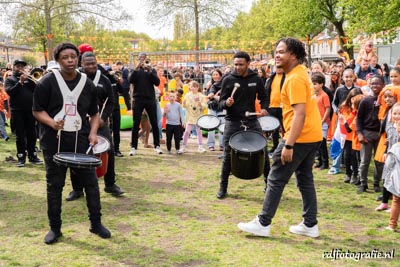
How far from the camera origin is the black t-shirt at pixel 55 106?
446cm

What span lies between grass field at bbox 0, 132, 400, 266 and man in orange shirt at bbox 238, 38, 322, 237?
0.58 feet

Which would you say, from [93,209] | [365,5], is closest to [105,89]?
[93,209]

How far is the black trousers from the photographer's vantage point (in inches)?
329

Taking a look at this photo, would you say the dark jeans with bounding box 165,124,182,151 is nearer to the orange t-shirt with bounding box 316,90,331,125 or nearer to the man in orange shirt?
the orange t-shirt with bounding box 316,90,331,125

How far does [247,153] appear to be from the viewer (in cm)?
545

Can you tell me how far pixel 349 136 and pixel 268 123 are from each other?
1.57m

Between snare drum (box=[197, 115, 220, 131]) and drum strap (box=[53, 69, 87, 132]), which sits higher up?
drum strap (box=[53, 69, 87, 132])

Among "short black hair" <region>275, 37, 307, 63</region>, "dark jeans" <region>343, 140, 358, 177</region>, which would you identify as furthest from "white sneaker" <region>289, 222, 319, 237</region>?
"dark jeans" <region>343, 140, 358, 177</region>

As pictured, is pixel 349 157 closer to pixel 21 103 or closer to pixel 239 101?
pixel 239 101

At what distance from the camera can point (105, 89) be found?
6.29 m

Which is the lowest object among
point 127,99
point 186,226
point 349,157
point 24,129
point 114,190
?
point 186,226

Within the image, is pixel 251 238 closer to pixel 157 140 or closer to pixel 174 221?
pixel 174 221

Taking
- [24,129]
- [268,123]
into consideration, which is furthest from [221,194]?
[24,129]

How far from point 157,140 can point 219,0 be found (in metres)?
16.6
